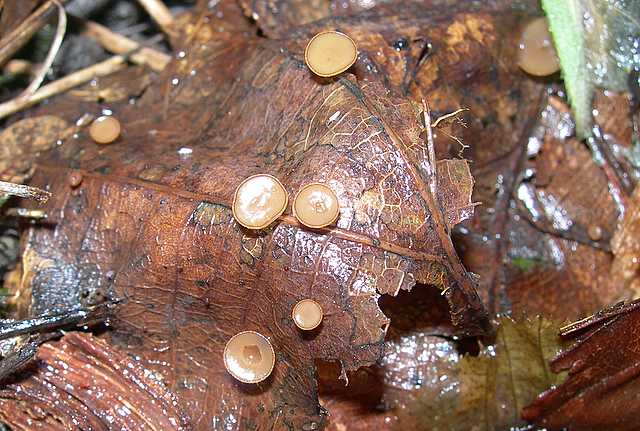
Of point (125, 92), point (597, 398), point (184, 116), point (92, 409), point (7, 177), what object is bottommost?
point (597, 398)

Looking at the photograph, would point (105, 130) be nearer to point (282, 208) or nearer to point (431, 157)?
point (282, 208)

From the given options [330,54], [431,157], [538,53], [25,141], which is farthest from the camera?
[25,141]

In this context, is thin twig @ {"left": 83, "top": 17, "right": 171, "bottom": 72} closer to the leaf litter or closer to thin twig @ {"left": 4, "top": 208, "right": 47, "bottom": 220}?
the leaf litter

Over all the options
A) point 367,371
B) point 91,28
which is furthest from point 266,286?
point 91,28

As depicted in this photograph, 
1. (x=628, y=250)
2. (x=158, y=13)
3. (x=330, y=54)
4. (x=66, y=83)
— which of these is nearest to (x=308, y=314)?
(x=330, y=54)

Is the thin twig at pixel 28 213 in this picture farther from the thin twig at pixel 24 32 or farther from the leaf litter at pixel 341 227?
the thin twig at pixel 24 32

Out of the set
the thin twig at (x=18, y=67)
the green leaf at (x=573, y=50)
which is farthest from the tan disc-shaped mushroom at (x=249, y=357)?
the thin twig at (x=18, y=67)

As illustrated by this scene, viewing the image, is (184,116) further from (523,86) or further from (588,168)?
(588,168)
